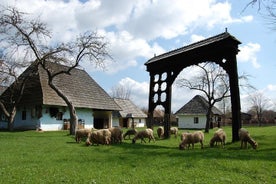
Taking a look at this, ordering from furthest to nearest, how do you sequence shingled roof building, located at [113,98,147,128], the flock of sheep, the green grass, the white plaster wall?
shingled roof building, located at [113,98,147,128], the white plaster wall, the flock of sheep, the green grass

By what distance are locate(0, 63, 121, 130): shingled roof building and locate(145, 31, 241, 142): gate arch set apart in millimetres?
14807

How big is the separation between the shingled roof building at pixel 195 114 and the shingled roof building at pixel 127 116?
363 inches

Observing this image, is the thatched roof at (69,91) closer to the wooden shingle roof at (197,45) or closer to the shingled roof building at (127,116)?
the wooden shingle roof at (197,45)

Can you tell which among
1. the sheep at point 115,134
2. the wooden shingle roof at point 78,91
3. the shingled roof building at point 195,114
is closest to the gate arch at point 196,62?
the sheep at point 115,134

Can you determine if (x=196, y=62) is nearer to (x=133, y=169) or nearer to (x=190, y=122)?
(x=133, y=169)

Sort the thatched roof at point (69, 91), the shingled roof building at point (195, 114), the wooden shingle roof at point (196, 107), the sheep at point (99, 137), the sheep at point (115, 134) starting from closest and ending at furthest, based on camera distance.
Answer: the sheep at point (99, 137) < the sheep at point (115, 134) < the thatched roof at point (69, 91) < the shingled roof building at point (195, 114) < the wooden shingle roof at point (196, 107)

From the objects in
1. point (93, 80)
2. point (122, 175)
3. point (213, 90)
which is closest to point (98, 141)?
point (122, 175)

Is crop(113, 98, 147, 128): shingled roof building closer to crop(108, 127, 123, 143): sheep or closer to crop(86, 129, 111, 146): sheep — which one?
crop(108, 127, 123, 143): sheep

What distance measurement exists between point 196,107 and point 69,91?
27.5 m

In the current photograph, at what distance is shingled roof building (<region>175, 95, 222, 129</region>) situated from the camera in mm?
57375

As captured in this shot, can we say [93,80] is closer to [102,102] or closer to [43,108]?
[102,102]

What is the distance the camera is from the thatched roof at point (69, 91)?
3584cm

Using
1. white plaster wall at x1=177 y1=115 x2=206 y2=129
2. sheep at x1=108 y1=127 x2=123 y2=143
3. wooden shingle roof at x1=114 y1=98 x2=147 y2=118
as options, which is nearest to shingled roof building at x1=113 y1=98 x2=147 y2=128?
wooden shingle roof at x1=114 y1=98 x2=147 y2=118

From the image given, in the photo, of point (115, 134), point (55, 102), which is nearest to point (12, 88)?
point (55, 102)
